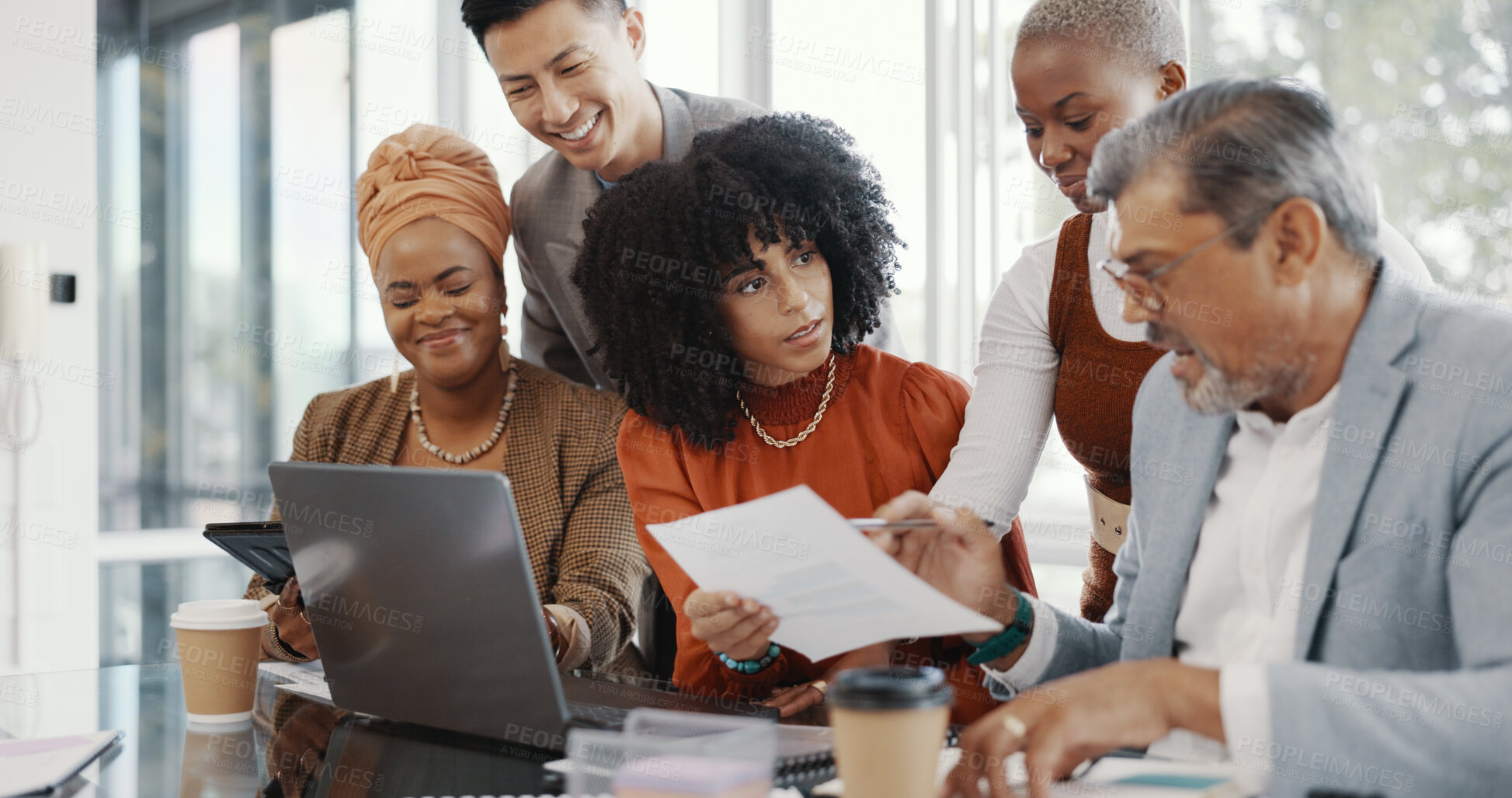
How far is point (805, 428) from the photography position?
2.05 meters

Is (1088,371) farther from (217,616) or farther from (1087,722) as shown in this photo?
(217,616)

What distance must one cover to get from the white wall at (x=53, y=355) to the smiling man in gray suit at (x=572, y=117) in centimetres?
189

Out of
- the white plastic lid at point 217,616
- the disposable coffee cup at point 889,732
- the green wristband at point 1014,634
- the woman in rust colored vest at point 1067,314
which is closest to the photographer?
the disposable coffee cup at point 889,732

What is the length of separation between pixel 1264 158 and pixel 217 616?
4.68 ft

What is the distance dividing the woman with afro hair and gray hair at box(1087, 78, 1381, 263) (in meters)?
0.76

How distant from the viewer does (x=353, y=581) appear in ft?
4.98

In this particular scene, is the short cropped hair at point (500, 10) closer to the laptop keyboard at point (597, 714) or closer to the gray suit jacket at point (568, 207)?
the gray suit jacket at point (568, 207)

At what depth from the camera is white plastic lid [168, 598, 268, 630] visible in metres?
1.68

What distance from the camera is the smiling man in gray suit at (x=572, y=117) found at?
2.50 metres

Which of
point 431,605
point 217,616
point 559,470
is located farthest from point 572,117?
point 431,605

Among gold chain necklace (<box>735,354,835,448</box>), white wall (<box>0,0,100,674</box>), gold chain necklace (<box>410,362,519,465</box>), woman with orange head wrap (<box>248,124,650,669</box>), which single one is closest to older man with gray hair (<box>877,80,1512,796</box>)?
gold chain necklace (<box>735,354,835,448</box>)

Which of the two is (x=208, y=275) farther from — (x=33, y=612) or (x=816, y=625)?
(x=816, y=625)

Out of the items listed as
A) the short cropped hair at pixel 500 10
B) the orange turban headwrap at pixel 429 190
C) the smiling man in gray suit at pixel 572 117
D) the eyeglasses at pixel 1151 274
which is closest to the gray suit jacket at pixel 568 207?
the smiling man in gray suit at pixel 572 117

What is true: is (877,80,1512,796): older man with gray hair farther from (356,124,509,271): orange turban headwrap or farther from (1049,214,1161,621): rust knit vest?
(356,124,509,271): orange turban headwrap
